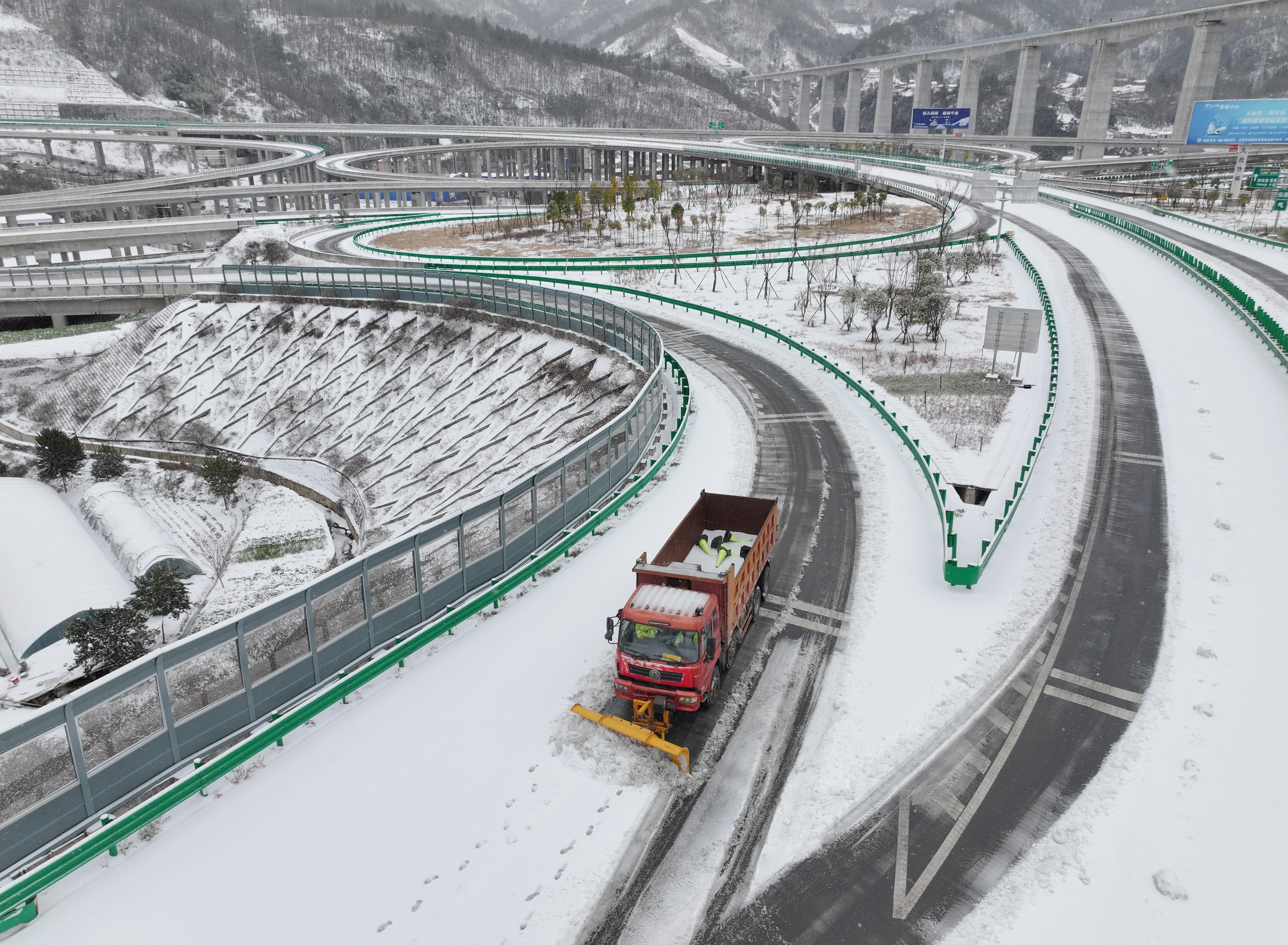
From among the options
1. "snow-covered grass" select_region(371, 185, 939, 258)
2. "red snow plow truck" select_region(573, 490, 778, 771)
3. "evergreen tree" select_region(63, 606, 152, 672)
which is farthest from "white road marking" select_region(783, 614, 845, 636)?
"snow-covered grass" select_region(371, 185, 939, 258)

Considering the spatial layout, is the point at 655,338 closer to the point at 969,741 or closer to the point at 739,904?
the point at 969,741

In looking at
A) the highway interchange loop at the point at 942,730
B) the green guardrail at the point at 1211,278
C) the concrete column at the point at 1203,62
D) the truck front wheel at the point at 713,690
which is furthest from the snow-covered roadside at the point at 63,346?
the concrete column at the point at 1203,62

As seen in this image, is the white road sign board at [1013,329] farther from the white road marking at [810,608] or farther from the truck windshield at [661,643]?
the truck windshield at [661,643]

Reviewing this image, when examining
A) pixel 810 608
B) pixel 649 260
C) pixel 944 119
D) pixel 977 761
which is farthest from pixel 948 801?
pixel 944 119

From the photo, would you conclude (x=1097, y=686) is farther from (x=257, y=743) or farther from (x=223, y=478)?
→ (x=223, y=478)

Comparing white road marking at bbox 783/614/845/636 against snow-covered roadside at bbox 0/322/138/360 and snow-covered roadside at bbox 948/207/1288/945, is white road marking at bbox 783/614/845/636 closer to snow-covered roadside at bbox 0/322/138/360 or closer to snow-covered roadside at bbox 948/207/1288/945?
snow-covered roadside at bbox 948/207/1288/945
